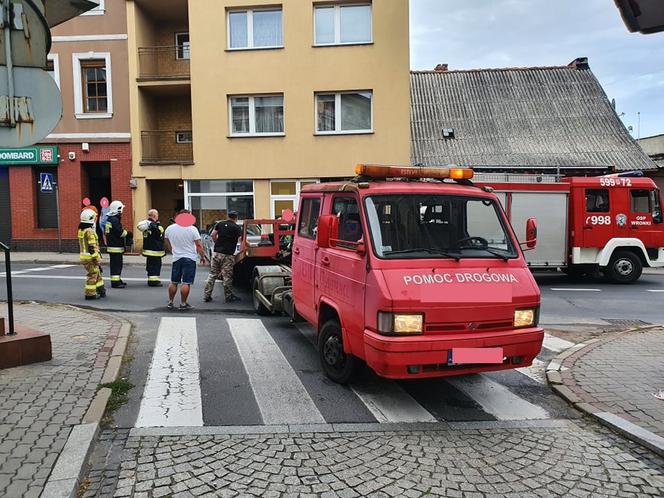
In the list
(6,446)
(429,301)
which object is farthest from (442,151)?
(6,446)

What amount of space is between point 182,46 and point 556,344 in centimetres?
1975

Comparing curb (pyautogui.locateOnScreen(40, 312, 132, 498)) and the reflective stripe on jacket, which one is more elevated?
the reflective stripe on jacket

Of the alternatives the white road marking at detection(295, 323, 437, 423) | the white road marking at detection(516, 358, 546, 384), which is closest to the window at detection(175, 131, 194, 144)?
the white road marking at detection(295, 323, 437, 423)

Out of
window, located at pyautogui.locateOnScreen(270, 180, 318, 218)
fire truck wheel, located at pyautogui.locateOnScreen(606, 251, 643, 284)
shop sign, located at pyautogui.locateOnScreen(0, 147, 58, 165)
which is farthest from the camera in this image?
shop sign, located at pyautogui.locateOnScreen(0, 147, 58, 165)

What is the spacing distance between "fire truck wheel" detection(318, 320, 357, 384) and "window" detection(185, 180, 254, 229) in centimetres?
1554

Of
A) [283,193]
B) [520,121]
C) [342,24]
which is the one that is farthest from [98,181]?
[520,121]

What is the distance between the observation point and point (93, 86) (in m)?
21.3

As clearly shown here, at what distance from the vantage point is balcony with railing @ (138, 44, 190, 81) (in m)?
21.3

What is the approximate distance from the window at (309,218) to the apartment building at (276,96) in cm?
1343

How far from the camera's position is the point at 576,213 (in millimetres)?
13406

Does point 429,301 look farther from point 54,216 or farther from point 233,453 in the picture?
point 54,216

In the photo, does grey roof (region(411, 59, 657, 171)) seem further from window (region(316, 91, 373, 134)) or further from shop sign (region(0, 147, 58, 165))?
shop sign (region(0, 147, 58, 165))

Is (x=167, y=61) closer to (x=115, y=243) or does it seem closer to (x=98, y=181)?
(x=98, y=181)

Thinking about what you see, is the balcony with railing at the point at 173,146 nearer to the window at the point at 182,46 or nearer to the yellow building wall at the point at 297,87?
the yellow building wall at the point at 297,87
